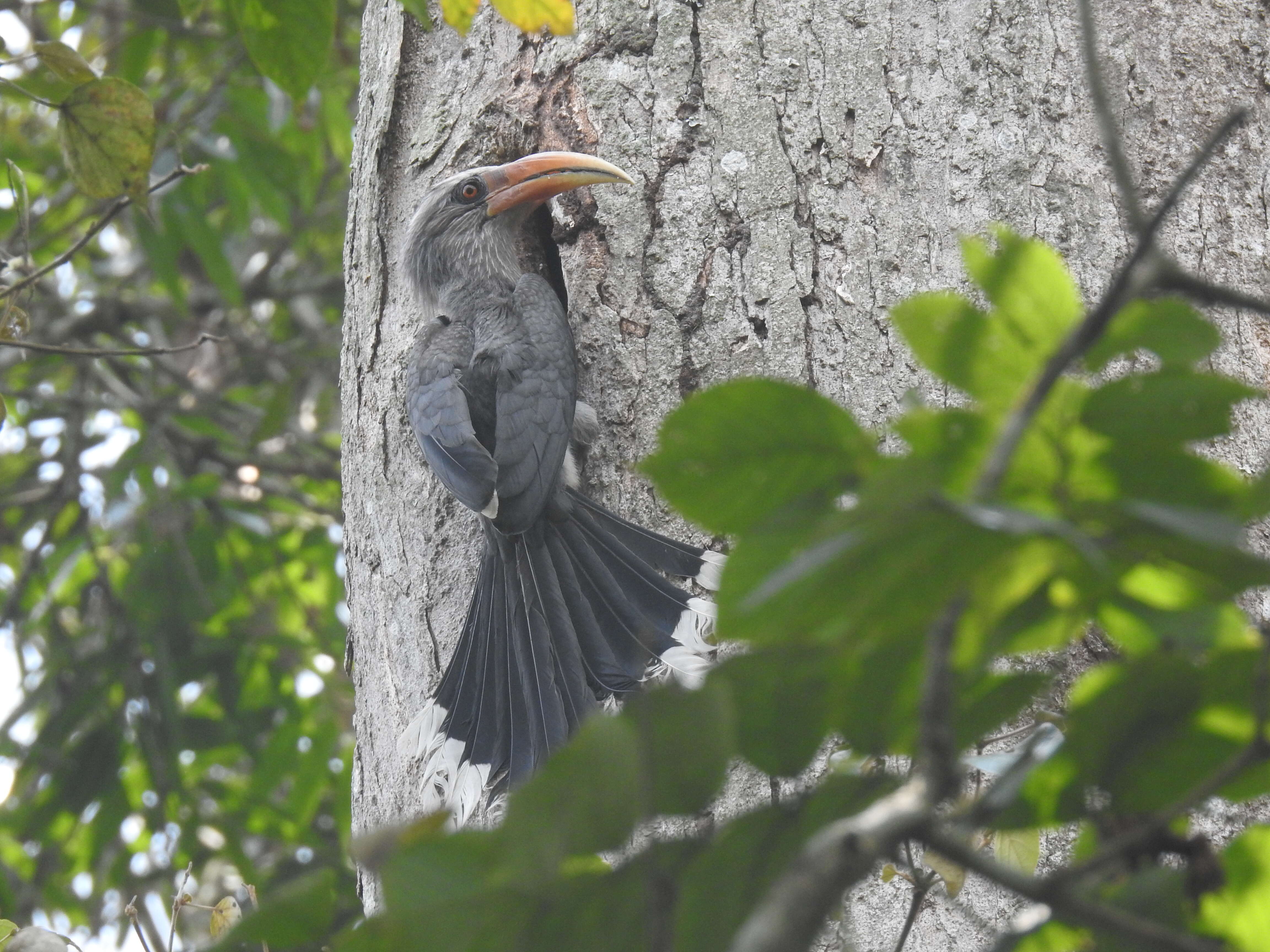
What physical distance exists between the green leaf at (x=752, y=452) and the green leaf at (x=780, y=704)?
0.09 m

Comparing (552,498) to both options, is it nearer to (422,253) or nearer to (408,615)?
(408,615)

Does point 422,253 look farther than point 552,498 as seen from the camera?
Yes

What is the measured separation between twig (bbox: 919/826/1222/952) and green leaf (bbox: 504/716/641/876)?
0.53 feet

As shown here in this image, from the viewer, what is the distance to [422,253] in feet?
11.2

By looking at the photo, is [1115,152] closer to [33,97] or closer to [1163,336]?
[1163,336]

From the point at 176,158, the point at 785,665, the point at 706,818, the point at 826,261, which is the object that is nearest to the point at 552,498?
the point at 826,261

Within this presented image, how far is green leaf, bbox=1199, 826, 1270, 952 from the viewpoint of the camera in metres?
0.79

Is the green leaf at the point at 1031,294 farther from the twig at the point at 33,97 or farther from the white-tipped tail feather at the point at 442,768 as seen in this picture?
the twig at the point at 33,97

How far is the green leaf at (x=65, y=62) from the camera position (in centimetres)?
251

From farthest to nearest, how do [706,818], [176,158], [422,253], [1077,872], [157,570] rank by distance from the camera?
[157,570] < [176,158] < [422,253] < [706,818] < [1077,872]

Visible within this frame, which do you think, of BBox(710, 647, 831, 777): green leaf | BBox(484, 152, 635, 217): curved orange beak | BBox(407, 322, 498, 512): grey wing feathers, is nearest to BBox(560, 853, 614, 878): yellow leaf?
BBox(710, 647, 831, 777): green leaf

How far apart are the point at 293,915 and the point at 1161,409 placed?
62 centimetres

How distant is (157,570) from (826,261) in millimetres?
3959

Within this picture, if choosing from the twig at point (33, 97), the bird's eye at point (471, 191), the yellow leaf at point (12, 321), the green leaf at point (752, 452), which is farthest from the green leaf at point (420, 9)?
the yellow leaf at point (12, 321)
